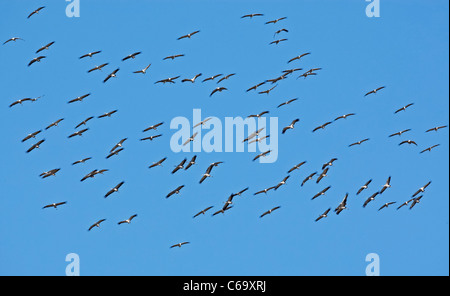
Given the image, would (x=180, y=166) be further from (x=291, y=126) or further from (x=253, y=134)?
(x=253, y=134)

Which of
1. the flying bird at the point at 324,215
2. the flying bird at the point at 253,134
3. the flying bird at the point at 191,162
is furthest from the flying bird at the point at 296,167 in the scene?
the flying bird at the point at 191,162

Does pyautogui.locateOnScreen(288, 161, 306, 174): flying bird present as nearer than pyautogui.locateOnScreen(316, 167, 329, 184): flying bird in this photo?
Yes

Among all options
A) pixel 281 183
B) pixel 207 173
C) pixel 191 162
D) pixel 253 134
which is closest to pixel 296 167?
pixel 281 183

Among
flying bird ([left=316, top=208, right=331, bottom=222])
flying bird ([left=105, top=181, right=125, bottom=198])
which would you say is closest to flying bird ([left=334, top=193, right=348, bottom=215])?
flying bird ([left=316, top=208, right=331, bottom=222])

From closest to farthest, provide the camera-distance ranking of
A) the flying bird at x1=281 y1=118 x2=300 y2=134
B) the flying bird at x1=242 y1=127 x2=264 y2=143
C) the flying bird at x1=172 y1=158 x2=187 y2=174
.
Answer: the flying bird at x1=172 y1=158 x2=187 y2=174, the flying bird at x1=281 y1=118 x2=300 y2=134, the flying bird at x1=242 y1=127 x2=264 y2=143

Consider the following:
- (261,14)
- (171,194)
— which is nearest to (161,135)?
(171,194)

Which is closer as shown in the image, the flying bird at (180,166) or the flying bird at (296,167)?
the flying bird at (180,166)

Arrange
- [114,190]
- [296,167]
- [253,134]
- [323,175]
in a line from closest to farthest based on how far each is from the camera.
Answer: [114,190] → [296,167] → [323,175] → [253,134]

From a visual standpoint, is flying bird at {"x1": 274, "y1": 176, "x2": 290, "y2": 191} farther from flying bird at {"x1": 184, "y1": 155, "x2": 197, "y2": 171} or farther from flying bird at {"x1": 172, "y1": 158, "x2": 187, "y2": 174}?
flying bird at {"x1": 172, "y1": 158, "x2": 187, "y2": 174}

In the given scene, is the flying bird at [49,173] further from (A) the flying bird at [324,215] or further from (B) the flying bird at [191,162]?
(A) the flying bird at [324,215]
